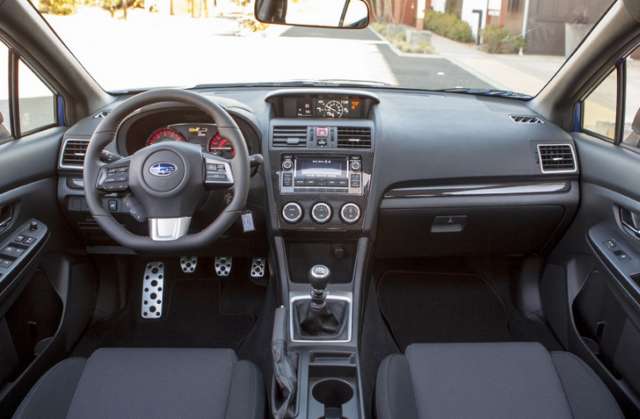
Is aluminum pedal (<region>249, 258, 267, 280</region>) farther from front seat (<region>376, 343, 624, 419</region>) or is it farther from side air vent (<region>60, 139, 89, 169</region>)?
front seat (<region>376, 343, 624, 419</region>)

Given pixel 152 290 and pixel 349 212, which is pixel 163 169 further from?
pixel 152 290

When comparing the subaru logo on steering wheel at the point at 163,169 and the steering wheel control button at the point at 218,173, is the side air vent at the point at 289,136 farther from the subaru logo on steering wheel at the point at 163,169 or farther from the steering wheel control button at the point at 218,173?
the subaru logo on steering wheel at the point at 163,169

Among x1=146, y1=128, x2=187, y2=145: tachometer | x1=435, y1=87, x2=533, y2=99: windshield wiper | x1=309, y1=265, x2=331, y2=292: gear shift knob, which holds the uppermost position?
x1=435, y1=87, x2=533, y2=99: windshield wiper

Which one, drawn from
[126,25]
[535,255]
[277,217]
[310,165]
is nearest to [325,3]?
[310,165]

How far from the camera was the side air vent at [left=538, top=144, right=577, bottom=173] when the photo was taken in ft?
8.79

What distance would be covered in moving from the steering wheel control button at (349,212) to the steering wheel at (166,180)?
0.71 m

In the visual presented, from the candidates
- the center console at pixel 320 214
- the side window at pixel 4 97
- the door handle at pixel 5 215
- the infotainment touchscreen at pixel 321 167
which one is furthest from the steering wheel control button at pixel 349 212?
the side window at pixel 4 97

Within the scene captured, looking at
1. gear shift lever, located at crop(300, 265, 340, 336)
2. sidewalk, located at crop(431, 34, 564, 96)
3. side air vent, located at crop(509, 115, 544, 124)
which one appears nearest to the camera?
gear shift lever, located at crop(300, 265, 340, 336)

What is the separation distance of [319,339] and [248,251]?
2.40ft

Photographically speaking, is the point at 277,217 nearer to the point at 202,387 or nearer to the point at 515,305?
the point at 202,387

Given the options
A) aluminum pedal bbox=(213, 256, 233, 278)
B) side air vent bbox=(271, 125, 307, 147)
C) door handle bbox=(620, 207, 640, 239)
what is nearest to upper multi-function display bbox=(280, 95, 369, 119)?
side air vent bbox=(271, 125, 307, 147)

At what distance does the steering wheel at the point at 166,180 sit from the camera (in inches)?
74.0

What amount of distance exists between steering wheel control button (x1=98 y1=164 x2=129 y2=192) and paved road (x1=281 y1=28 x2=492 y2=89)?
139 cm

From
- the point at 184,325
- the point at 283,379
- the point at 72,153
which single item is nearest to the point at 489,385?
the point at 283,379
